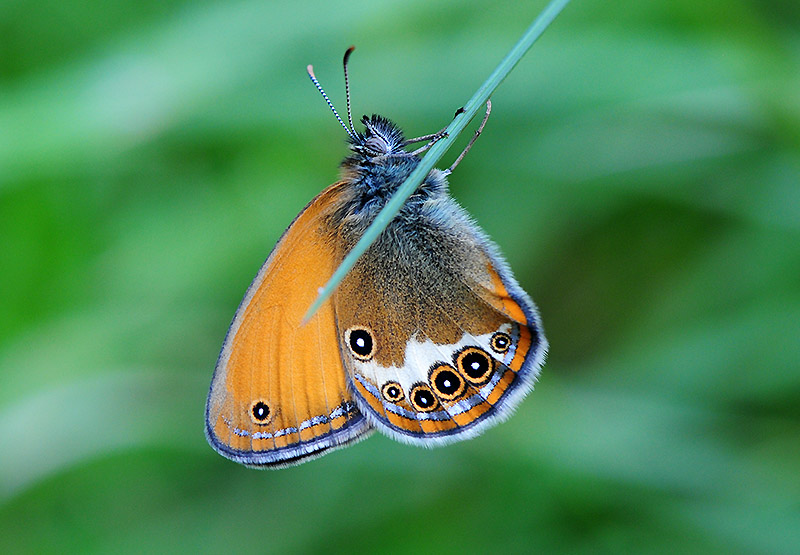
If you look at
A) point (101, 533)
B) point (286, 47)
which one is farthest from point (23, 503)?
point (286, 47)

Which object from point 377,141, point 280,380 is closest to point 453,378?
point 280,380

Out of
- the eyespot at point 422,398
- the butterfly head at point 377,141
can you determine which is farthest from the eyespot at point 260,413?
the butterfly head at point 377,141

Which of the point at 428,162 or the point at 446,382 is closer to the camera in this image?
the point at 428,162

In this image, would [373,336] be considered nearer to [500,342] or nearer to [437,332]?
[437,332]

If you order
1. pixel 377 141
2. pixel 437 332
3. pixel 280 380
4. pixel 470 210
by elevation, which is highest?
pixel 470 210

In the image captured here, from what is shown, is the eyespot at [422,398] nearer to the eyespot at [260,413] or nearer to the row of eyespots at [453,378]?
the row of eyespots at [453,378]

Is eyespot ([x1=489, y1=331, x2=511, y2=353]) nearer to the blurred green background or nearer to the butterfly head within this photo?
the butterfly head
